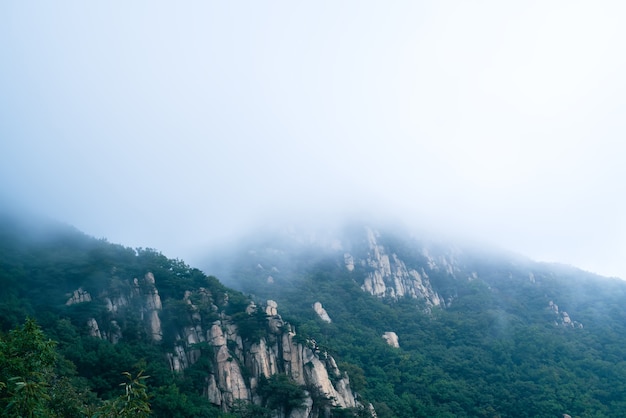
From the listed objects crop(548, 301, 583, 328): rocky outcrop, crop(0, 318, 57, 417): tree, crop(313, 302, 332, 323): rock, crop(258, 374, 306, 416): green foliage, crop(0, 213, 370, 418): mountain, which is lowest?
crop(548, 301, 583, 328): rocky outcrop

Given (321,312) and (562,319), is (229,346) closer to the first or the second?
(321,312)

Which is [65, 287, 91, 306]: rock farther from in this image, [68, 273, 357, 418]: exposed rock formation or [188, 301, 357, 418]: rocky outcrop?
[188, 301, 357, 418]: rocky outcrop

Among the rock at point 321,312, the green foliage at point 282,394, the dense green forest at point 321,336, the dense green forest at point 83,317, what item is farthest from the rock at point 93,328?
the rock at point 321,312

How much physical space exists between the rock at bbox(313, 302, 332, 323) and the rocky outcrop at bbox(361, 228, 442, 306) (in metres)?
16.9

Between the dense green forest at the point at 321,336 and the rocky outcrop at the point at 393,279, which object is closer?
the dense green forest at the point at 321,336

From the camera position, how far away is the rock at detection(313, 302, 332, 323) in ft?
244

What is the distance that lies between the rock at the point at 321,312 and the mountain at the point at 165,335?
747 inches

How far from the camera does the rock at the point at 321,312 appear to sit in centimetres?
7443

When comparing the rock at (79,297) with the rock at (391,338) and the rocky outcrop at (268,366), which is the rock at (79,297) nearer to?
the rocky outcrop at (268,366)

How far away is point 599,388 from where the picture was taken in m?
57.8

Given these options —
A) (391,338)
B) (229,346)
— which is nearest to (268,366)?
(229,346)

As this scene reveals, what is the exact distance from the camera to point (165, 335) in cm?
4859

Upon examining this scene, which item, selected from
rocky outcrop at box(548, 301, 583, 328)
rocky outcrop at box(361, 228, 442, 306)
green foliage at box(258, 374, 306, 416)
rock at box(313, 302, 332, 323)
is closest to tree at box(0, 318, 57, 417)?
green foliage at box(258, 374, 306, 416)

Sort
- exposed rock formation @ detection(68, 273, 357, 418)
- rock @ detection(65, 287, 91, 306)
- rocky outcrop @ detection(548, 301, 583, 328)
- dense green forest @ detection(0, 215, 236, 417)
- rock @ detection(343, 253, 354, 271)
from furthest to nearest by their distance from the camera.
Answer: rock @ detection(343, 253, 354, 271) → rocky outcrop @ detection(548, 301, 583, 328) → rock @ detection(65, 287, 91, 306) → exposed rock formation @ detection(68, 273, 357, 418) → dense green forest @ detection(0, 215, 236, 417)
